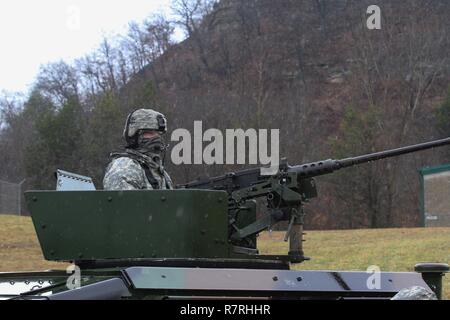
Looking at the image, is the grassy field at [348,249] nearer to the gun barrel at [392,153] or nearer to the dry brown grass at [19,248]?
the dry brown grass at [19,248]

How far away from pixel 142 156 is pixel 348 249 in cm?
1613

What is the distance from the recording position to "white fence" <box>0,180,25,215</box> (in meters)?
40.1

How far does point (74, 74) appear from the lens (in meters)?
61.5

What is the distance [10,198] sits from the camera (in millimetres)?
40656

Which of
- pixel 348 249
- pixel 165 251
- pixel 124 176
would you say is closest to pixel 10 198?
pixel 348 249

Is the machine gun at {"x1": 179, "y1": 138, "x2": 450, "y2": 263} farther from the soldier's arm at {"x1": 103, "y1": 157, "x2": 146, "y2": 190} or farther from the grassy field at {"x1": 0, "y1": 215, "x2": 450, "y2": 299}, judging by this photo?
the grassy field at {"x1": 0, "y1": 215, "x2": 450, "y2": 299}

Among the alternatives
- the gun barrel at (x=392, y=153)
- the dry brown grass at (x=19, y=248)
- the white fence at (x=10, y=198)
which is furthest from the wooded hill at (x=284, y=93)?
the gun barrel at (x=392, y=153)

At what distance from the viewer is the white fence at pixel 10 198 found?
40062mm

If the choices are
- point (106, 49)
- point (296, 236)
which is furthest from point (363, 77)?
point (296, 236)

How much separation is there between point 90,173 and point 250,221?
106ft

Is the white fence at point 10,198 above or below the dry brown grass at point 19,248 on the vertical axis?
above

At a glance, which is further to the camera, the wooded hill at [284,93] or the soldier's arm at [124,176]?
the wooded hill at [284,93]

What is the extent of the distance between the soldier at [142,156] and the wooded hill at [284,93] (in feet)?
81.3
